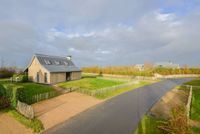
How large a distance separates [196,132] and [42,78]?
28352 mm

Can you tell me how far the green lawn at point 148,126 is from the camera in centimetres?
1213

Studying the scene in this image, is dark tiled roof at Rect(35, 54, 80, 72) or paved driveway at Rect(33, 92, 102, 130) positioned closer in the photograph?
paved driveway at Rect(33, 92, 102, 130)

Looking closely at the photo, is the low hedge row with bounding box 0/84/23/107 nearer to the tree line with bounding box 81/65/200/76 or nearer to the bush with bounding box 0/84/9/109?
the bush with bounding box 0/84/9/109

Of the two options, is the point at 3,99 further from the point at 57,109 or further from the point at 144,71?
the point at 144,71

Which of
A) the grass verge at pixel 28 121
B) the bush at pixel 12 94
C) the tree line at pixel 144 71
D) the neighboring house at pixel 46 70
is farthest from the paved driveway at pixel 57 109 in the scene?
the tree line at pixel 144 71

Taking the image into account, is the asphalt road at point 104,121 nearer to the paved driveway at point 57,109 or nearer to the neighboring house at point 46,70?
the paved driveway at point 57,109

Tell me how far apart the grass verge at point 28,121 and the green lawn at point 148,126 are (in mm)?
7116

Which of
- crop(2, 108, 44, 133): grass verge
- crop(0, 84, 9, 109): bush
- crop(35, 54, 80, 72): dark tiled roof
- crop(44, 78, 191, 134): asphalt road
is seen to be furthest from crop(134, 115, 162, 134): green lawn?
crop(35, 54, 80, 72): dark tiled roof

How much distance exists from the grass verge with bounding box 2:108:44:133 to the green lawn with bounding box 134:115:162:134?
7.12 m

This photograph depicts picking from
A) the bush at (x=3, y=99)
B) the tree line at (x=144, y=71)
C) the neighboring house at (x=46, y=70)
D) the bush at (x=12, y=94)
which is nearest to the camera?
the bush at (x=12, y=94)

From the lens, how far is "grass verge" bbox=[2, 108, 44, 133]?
484 inches

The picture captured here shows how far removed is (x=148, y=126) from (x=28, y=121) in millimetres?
9527

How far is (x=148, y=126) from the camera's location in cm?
1318

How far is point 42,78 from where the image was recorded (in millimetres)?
33688
